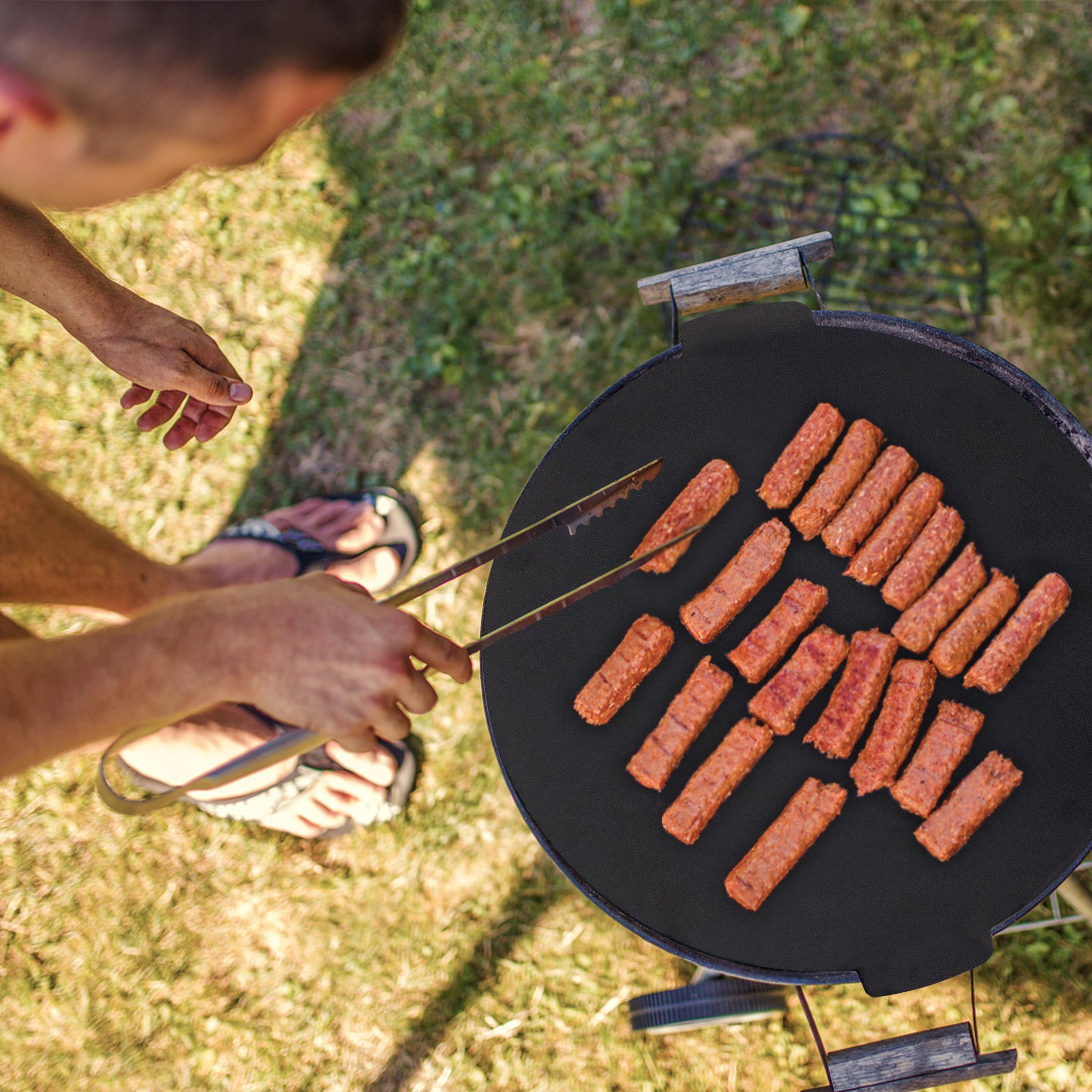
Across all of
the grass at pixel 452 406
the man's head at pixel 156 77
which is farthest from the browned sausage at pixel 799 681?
the man's head at pixel 156 77

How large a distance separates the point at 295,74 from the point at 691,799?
8.11 feet

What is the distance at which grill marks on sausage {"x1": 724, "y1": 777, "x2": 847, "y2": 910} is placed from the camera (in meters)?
2.71

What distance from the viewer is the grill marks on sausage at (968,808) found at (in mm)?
2674

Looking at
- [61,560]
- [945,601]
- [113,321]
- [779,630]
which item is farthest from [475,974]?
[113,321]

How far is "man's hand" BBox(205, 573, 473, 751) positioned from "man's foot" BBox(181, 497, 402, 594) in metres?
1.97

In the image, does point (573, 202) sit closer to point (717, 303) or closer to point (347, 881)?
point (717, 303)

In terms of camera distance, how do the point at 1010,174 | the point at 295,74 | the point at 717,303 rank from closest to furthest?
the point at 295,74 → the point at 717,303 → the point at 1010,174

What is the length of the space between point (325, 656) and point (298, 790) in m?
2.15

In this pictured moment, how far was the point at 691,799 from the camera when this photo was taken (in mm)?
2834

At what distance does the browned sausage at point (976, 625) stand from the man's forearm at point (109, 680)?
245 centimetres

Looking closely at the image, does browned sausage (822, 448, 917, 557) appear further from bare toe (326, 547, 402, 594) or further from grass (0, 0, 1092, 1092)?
bare toe (326, 547, 402, 594)

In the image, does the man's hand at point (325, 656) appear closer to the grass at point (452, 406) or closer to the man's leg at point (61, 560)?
the man's leg at point (61, 560)

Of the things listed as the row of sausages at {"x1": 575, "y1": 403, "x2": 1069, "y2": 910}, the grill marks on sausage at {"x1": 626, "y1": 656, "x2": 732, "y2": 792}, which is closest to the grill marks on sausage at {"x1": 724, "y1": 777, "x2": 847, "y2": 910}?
the row of sausages at {"x1": 575, "y1": 403, "x2": 1069, "y2": 910}

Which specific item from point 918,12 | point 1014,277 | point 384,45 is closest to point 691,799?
point 384,45
